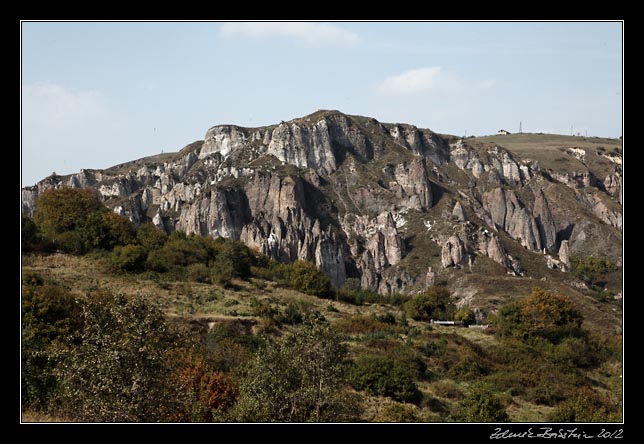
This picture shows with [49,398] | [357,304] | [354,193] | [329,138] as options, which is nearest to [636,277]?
[49,398]

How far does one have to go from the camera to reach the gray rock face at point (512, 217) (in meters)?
180

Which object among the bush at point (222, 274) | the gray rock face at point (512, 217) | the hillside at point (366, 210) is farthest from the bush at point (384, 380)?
the gray rock face at point (512, 217)

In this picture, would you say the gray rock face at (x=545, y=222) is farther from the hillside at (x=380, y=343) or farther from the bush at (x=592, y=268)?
the hillside at (x=380, y=343)

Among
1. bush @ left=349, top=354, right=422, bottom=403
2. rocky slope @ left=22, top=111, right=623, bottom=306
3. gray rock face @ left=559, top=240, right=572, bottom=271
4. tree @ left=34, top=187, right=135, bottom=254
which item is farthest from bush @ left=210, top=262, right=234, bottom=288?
gray rock face @ left=559, top=240, right=572, bottom=271

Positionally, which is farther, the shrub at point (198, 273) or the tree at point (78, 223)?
the tree at point (78, 223)

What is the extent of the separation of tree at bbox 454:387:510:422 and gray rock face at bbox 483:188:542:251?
153418mm

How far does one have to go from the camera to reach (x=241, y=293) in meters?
50.2

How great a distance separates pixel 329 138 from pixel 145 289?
14344cm

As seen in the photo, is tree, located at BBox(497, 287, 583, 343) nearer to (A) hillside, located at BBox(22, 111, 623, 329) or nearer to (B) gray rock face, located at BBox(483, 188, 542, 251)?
(A) hillside, located at BBox(22, 111, 623, 329)

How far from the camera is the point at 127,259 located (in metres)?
48.8

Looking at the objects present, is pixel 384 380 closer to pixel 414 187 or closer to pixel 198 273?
pixel 198 273

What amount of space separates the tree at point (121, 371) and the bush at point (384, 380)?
46.2 feet

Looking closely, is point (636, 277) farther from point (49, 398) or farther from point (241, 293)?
point (241, 293)

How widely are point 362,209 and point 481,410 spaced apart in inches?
5604
